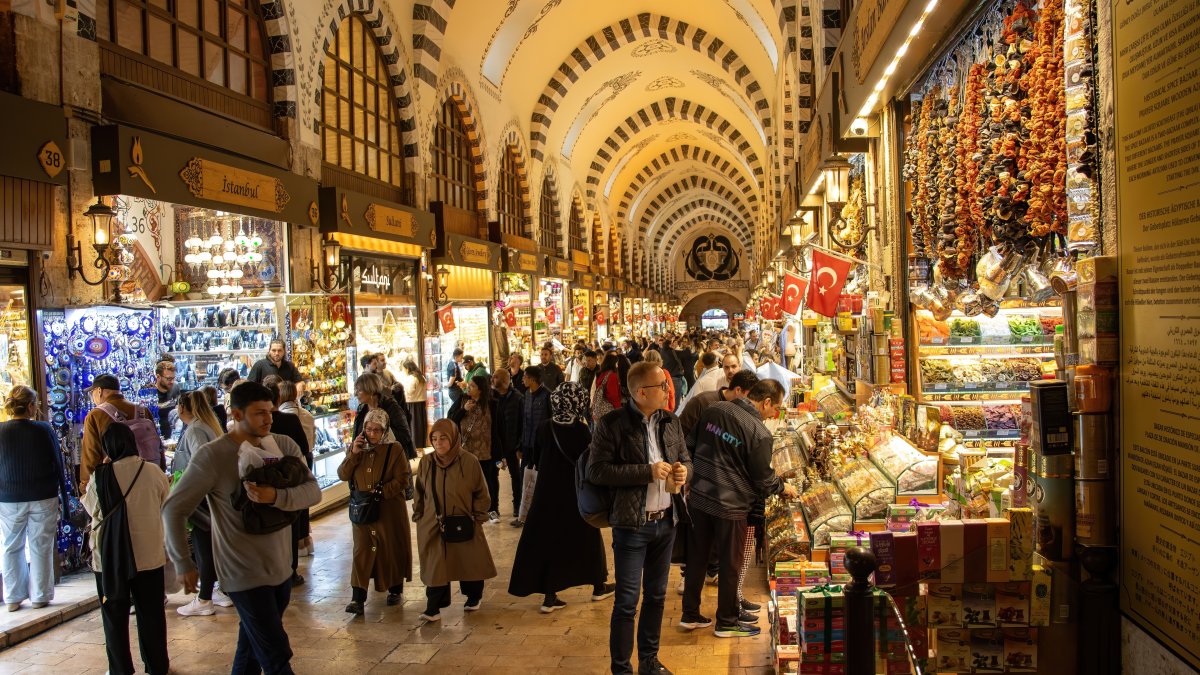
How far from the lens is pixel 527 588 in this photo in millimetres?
4621

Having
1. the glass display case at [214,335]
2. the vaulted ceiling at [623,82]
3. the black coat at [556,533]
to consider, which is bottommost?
the black coat at [556,533]

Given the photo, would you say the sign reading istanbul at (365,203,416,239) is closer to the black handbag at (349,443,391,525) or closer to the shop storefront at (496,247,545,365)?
the shop storefront at (496,247,545,365)

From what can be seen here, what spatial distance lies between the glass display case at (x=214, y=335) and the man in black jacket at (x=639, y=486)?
5.10 metres

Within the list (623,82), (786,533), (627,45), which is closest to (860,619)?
(786,533)

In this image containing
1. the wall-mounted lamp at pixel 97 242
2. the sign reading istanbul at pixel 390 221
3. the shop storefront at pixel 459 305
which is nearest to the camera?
the wall-mounted lamp at pixel 97 242

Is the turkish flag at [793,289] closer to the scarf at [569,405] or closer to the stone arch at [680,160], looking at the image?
the scarf at [569,405]

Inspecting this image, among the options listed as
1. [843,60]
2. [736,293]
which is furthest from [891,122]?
[736,293]

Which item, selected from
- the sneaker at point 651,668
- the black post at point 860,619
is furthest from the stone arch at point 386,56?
the black post at point 860,619

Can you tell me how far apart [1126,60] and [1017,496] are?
1.39 metres

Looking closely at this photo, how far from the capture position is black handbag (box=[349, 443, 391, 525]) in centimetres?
462

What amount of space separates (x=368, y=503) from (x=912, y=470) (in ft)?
9.20

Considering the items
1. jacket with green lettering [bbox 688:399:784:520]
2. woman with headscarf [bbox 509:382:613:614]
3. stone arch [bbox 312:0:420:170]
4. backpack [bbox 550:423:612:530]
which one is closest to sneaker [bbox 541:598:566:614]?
woman with headscarf [bbox 509:382:613:614]

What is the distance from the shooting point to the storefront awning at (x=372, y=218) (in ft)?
26.8

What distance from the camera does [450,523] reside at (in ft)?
14.8
